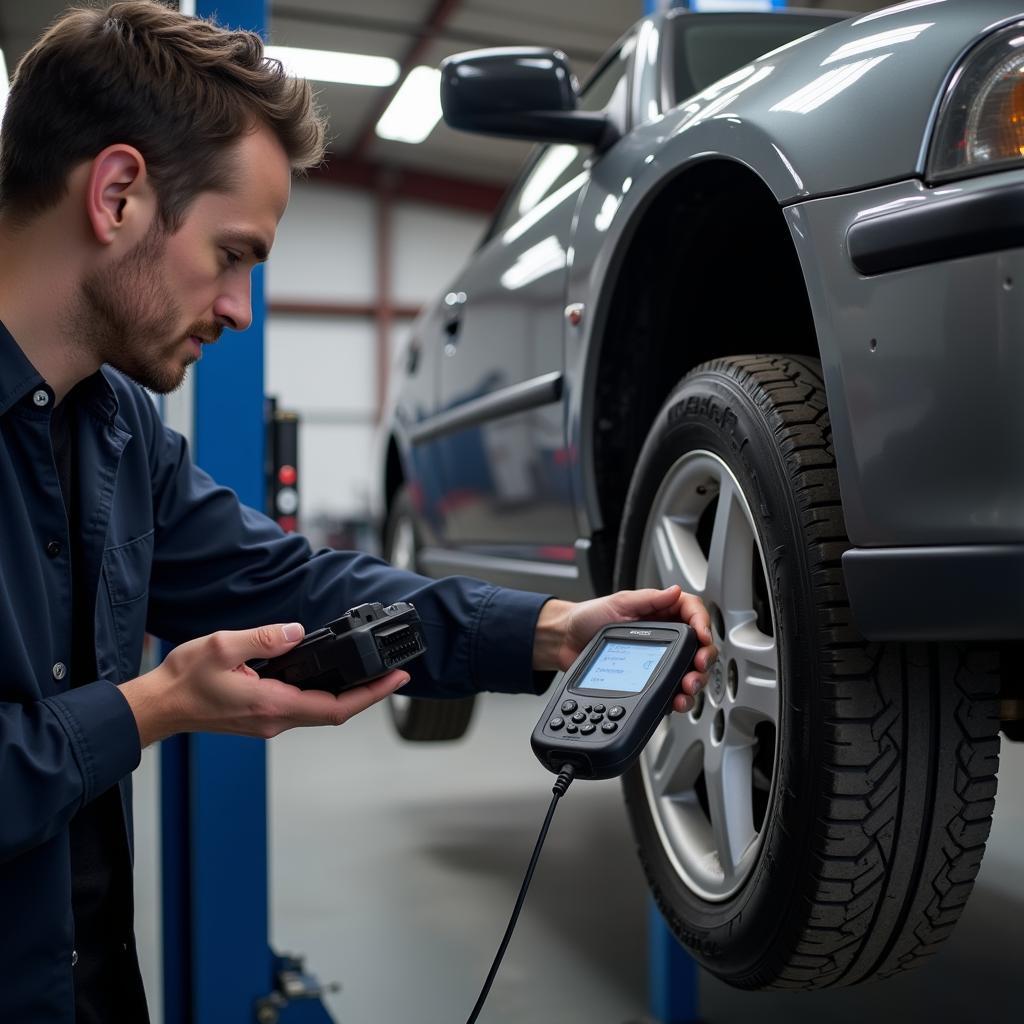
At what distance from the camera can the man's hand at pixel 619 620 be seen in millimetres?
1058

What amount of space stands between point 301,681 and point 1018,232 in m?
0.65

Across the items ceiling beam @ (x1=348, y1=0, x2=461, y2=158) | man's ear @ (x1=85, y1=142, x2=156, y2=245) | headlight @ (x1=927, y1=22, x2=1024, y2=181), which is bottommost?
man's ear @ (x1=85, y1=142, x2=156, y2=245)

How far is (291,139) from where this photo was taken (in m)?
1.11

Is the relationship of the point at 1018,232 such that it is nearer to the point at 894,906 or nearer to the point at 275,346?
the point at 894,906

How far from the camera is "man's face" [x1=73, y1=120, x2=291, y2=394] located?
3.34 ft

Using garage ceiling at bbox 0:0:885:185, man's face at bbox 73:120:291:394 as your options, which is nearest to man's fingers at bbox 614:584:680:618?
man's face at bbox 73:120:291:394

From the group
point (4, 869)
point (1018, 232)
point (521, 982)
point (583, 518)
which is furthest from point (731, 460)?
point (521, 982)

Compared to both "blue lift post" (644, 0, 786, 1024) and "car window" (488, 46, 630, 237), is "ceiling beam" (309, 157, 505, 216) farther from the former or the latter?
"blue lift post" (644, 0, 786, 1024)

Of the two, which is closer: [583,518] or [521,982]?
[583,518]

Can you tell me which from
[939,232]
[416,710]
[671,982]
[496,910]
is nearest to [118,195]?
[939,232]

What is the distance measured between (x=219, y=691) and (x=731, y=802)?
54 cm

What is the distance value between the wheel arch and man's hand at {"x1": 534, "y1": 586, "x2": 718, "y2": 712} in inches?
17.2

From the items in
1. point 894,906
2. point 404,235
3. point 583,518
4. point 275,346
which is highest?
point 404,235

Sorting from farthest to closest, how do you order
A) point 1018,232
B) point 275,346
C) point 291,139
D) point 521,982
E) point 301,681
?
point 275,346
point 521,982
point 291,139
point 301,681
point 1018,232
